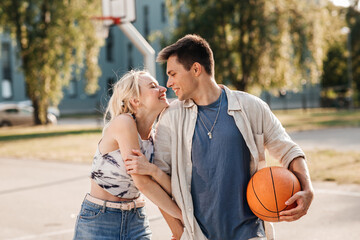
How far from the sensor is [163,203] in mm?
3023

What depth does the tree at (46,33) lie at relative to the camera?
82.8 feet

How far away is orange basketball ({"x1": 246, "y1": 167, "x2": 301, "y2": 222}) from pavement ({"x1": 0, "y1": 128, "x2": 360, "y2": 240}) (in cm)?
288

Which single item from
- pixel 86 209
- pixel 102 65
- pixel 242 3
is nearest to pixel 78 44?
pixel 242 3

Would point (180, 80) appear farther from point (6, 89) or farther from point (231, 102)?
point (6, 89)

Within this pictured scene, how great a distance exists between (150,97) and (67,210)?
4.71 meters

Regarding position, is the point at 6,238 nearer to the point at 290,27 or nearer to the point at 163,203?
the point at 163,203

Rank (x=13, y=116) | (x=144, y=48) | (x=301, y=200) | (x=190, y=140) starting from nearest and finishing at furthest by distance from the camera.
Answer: (x=301, y=200) < (x=190, y=140) < (x=144, y=48) < (x=13, y=116)

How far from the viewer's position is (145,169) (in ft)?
9.72

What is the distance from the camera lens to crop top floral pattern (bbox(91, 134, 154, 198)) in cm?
320

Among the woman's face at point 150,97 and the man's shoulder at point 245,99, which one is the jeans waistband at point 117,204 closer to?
the woman's face at point 150,97

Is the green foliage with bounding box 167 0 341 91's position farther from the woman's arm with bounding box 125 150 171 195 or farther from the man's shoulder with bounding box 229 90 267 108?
the woman's arm with bounding box 125 150 171 195

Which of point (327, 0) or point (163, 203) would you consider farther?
point (327, 0)

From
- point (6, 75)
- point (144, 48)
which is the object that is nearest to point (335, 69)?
point (6, 75)

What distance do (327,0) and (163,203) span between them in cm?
2354
